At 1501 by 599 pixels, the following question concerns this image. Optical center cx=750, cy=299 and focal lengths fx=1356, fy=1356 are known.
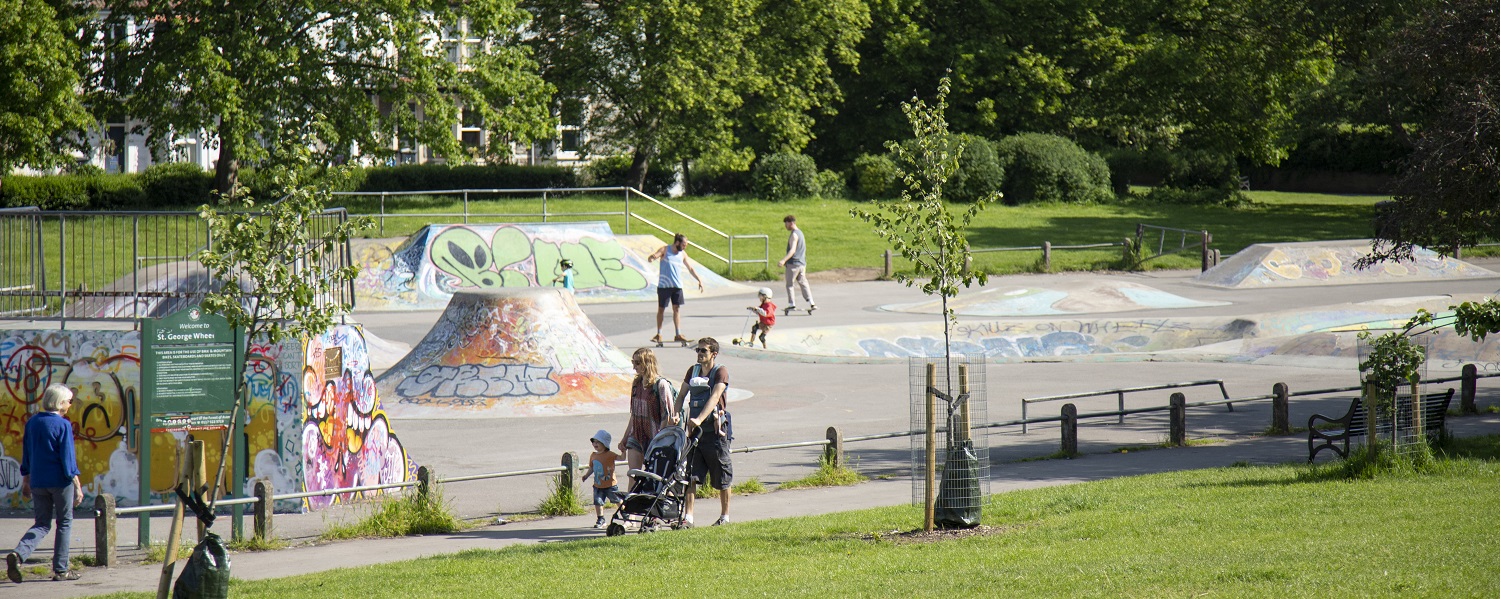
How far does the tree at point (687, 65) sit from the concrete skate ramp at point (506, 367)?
88.5 ft

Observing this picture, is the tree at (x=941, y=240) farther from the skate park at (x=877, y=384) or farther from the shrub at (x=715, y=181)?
the shrub at (x=715, y=181)

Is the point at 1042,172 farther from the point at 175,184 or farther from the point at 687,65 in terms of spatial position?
the point at 175,184

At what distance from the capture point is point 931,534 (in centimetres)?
929

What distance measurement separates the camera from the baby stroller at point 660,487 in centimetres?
1010

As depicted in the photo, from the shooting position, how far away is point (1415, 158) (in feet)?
48.2

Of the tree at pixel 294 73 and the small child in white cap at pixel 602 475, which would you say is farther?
the tree at pixel 294 73

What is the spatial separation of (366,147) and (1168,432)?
24.8 metres

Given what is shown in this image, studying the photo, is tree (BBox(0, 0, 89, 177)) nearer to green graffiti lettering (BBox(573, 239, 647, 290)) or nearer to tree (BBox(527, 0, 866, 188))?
green graffiti lettering (BBox(573, 239, 647, 290))

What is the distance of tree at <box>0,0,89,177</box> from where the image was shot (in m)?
32.3

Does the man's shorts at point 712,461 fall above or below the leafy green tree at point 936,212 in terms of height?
below

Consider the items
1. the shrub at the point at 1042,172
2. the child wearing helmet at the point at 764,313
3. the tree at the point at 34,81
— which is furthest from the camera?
the shrub at the point at 1042,172

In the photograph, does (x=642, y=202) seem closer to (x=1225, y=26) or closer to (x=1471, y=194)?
(x=1225, y=26)

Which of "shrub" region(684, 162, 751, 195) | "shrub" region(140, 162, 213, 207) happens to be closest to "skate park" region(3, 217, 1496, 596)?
"shrub" region(684, 162, 751, 195)

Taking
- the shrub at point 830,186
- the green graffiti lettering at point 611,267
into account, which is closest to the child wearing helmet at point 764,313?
the green graffiti lettering at point 611,267
